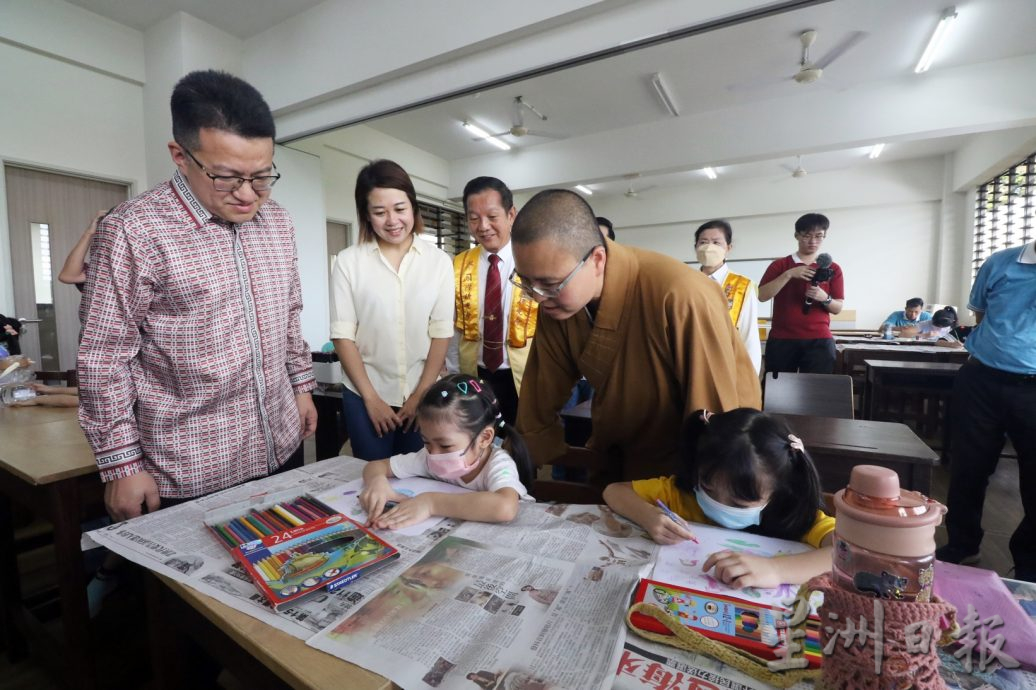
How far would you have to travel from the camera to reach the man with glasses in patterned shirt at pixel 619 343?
1.06 m

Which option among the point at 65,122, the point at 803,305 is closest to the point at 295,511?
the point at 803,305

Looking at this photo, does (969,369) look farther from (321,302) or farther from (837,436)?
(321,302)

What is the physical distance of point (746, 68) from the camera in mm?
4633

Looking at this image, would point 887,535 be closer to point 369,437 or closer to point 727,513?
point 727,513

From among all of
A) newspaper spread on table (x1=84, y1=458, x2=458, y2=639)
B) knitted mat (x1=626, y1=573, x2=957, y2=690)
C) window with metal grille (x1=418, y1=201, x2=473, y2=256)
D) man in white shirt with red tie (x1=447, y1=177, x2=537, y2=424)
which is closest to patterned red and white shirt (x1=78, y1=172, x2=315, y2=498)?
newspaper spread on table (x1=84, y1=458, x2=458, y2=639)

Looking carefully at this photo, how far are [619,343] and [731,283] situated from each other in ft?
5.83

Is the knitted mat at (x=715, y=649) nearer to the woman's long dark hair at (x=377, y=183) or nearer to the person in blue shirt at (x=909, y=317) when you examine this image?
the woman's long dark hair at (x=377, y=183)

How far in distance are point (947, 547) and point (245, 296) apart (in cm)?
296

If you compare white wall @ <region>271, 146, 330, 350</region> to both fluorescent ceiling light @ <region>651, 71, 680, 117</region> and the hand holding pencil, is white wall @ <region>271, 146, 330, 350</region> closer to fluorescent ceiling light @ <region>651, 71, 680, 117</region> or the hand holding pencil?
fluorescent ceiling light @ <region>651, 71, 680, 117</region>

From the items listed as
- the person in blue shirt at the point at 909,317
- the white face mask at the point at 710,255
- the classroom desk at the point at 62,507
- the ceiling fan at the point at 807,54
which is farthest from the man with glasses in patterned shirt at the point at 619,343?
the person in blue shirt at the point at 909,317

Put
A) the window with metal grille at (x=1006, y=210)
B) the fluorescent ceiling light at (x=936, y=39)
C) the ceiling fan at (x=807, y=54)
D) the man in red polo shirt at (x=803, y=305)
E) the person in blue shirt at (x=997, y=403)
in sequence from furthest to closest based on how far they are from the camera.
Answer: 1. the window with metal grille at (x=1006, y=210)
2. the ceiling fan at (x=807, y=54)
3. the fluorescent ceiling light at (x=936, y=39)
4. the man in red polo shirt at (x=803, y=305)
5. the person in blue shirt at (x=997, y=403)

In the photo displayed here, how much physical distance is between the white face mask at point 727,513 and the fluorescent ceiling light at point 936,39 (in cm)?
490

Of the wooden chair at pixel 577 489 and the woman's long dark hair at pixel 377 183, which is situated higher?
the woman's long dark hair at pixel 377 183

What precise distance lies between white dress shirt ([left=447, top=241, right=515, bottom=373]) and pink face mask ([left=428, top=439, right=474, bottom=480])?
862 millimetres
